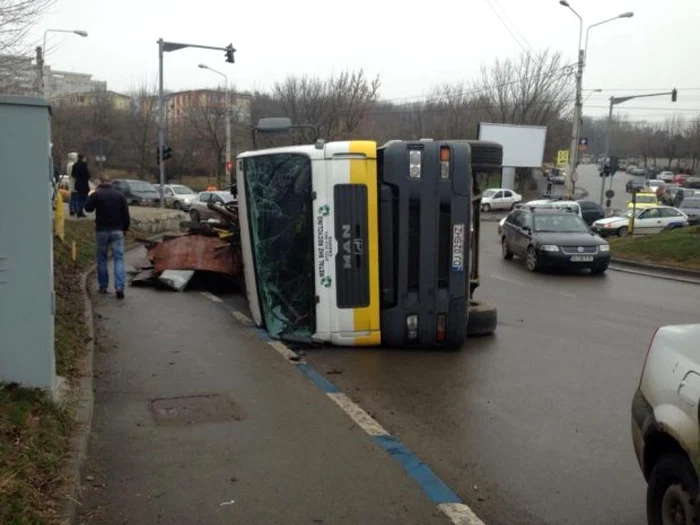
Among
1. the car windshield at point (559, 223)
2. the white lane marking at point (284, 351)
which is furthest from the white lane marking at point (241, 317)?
the car windshield at point (559, 223)

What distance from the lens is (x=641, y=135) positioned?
12069 cm

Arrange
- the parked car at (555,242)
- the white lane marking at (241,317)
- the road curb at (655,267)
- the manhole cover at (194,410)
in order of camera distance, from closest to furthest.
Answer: the manhole cover at (194,410)
the white lane marking at (241,317)
the parked car at (555,242)
the road curb at (655,267)

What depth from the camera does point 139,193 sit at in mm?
39375

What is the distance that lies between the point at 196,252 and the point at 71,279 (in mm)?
2080

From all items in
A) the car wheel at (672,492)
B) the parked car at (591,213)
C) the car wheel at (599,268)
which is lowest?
the car wheel at (599,268)

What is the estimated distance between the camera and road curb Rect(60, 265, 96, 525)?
3833mm

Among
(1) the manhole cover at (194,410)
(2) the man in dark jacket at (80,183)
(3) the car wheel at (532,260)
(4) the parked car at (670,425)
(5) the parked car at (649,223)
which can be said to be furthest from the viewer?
(5) the parked car at (649,223)

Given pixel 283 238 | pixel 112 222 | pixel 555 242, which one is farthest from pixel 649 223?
pixel 283 238

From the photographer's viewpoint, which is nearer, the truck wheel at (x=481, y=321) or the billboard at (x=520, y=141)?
the truck wheel at (x=481, y=321)

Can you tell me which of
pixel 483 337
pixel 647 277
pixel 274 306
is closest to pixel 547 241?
pixel 647 277

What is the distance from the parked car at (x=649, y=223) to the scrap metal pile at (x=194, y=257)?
22762mm

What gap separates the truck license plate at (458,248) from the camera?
796cm

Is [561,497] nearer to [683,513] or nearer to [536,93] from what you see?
[683,513]

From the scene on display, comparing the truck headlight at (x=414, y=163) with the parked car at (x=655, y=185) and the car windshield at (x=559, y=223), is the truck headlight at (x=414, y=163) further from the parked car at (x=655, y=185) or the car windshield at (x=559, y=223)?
the parked car at (x=655, y=185)
